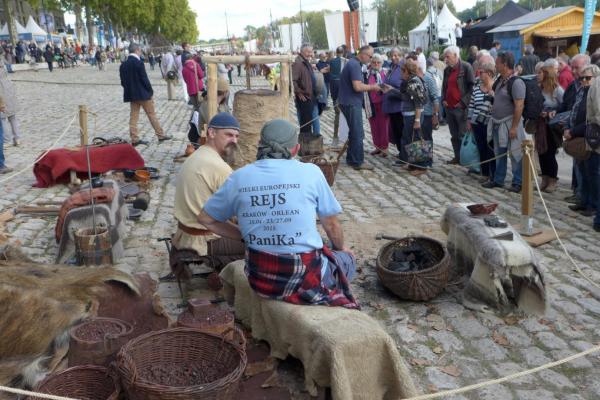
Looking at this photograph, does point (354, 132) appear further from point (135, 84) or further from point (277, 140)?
point (277, 140)

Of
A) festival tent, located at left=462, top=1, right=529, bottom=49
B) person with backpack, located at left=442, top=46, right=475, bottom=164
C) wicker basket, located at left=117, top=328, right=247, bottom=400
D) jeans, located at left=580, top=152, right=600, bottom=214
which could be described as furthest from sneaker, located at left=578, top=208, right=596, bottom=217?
festival tent, located at left=462, top=1, right=529, bottom=49

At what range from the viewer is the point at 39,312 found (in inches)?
166

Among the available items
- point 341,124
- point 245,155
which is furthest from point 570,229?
point 341,124

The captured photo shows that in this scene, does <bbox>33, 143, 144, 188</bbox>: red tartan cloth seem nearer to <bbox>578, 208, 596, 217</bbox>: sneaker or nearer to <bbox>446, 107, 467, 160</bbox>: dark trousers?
<bbox>446, 107, 467, 160</bbox>: dark trousers

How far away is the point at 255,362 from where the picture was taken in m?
4.32

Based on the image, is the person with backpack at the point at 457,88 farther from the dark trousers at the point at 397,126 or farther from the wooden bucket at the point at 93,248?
the wooden bucket at the point at 93,248

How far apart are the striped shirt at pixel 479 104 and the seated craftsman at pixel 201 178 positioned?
5.11 meters

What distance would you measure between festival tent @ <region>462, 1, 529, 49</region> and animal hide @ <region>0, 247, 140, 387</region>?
26.0m

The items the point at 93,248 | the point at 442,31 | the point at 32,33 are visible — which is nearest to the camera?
the point at 93,248

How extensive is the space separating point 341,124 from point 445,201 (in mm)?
3460

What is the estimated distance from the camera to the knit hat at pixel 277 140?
4.20 m

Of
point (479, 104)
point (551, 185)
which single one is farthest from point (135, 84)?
point (551, 185)

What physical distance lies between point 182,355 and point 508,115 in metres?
6.40

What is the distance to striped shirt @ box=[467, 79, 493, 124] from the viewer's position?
30.4 ft
